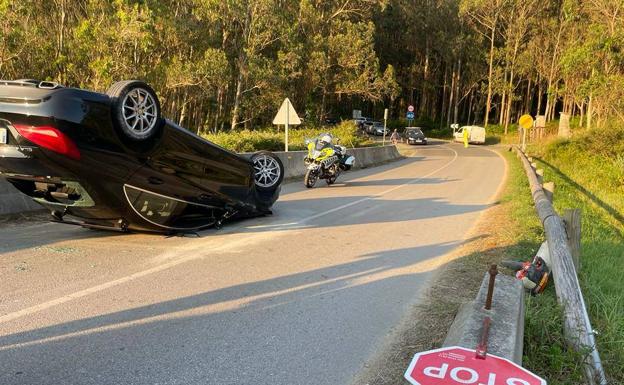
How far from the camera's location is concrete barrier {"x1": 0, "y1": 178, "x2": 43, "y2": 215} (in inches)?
319

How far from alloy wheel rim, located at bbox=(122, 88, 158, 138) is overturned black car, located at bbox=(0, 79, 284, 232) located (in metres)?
0.01

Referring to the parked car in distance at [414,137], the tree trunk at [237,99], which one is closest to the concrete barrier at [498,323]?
the tree trunk at [237,99]

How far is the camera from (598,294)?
18.7 ft

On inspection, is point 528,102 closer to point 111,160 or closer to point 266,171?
point 266,171

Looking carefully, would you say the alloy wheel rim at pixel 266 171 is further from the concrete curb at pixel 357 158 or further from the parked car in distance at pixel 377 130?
the parked car in distance at pixel 377 130

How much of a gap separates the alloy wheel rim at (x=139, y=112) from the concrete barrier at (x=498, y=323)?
4166 millimetres

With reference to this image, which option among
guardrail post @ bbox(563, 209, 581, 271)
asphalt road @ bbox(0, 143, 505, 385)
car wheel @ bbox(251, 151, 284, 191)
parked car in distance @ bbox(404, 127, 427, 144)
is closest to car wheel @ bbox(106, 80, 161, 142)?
asphalt road @ bbox(0, 143, 505, 385)

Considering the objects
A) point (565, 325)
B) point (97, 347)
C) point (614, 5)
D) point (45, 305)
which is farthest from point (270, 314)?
point (614, 5)

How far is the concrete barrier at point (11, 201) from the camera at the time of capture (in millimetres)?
8109

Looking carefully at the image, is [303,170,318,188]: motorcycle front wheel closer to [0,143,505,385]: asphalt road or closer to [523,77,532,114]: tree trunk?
[0,143,505,385]: asphalt road

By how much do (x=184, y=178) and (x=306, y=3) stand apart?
40.1m

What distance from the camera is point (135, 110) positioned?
243 inches

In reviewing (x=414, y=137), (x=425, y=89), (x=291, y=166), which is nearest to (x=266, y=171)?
(x=291, y=166)

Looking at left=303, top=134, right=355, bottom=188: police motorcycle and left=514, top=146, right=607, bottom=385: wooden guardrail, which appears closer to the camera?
left=514, top=146, right=607, bottom=385: wooden guardrail
